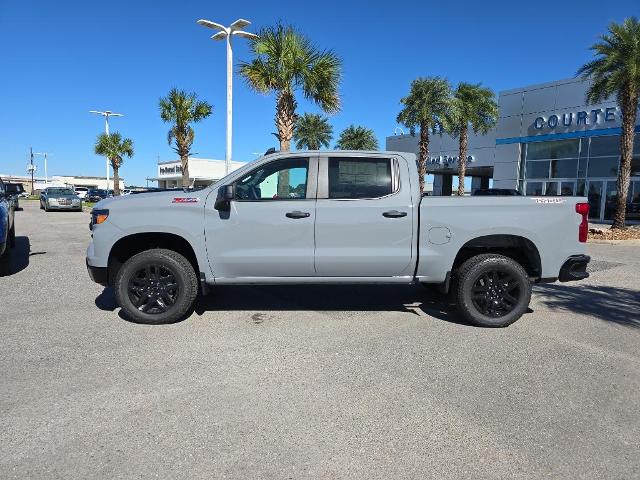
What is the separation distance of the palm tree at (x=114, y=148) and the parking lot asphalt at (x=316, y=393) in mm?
41546

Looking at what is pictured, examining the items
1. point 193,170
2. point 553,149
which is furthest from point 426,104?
point 193,170

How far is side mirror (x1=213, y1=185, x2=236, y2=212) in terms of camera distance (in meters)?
4.73

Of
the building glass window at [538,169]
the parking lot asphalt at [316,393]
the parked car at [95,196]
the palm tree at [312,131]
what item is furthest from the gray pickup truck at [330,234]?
the parked car at [95,196]

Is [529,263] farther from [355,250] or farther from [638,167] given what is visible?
[638,167]

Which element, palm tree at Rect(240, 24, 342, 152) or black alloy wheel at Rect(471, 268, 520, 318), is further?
palm tree at Rect(240, 24, 342, 152)

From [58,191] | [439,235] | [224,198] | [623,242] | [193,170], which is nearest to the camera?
[224,198]

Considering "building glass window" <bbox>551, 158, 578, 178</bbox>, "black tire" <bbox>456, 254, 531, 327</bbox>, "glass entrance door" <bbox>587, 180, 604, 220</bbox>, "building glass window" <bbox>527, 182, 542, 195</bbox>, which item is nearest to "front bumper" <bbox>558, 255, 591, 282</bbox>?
"black tire" <bbox>456, 254, 531, 327</bbox>

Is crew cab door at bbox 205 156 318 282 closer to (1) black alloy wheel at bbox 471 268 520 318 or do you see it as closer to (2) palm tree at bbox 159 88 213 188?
(1) black alloy wheel at bbox 471 268 520 318

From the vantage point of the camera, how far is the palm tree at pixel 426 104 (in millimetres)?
25531

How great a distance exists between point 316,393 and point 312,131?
42.1 m

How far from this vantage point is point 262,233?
4.91m

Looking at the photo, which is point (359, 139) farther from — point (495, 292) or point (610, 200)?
point (495, 292)

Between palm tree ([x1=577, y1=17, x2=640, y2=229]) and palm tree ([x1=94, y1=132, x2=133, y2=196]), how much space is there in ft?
127

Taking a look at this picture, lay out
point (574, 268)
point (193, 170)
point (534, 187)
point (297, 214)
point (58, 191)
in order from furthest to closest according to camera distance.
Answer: point (193, 170) < point (534, 187) < point (58, 191) < point (574, 268) < point (297, 214)
